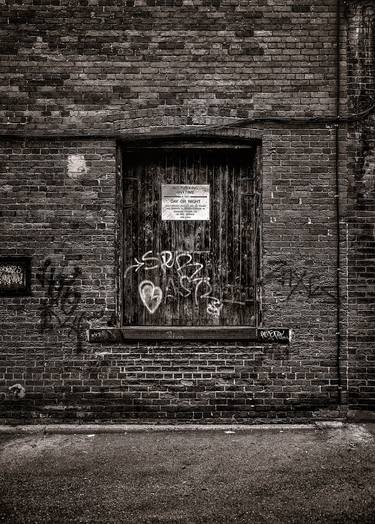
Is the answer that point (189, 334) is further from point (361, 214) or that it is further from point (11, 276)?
point (361, 214)

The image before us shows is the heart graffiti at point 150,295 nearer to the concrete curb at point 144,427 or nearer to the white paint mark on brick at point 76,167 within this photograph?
the concrete curb at point 144,427

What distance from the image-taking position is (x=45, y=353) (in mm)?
5641

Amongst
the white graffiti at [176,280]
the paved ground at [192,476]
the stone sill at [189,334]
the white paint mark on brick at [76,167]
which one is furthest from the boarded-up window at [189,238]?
the paved ground at [192,476]

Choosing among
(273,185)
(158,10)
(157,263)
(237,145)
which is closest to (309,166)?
(273,185)

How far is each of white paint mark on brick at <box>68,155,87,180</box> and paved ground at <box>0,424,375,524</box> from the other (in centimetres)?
297

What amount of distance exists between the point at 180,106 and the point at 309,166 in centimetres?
168

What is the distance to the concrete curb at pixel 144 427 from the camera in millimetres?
Result: 5406

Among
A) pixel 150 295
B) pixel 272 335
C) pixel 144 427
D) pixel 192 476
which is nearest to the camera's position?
pixel 192 476

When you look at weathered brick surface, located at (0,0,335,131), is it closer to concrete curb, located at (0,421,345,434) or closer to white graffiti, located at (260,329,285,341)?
white graffiti, located at (260,329,285,341)

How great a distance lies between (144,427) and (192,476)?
130cm

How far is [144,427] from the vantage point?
5.48m

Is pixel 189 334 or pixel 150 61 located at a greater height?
pixel 150 61

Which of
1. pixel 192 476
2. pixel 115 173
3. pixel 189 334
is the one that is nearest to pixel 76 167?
pixel 115 173

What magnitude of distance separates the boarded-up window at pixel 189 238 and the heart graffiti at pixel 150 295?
0.01m
